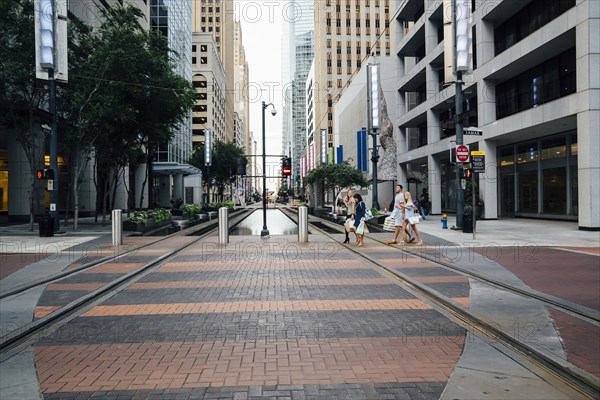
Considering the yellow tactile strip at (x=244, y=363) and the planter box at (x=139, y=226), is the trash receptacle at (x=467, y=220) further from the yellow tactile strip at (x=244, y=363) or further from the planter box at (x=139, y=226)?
the yellow tactile strip at (x=244, y=363)

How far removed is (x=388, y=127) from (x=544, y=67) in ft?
76.4

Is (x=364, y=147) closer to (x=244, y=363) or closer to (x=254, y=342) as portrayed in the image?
(x=254, y=342)

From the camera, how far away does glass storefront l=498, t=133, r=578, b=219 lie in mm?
25234

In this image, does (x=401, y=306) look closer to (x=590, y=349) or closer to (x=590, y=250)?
(x=590, y=349)

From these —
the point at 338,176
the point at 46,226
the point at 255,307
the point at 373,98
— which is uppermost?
the point at 373,98

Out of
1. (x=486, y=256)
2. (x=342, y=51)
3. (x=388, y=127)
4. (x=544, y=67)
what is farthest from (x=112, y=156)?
(x=342, y=51)

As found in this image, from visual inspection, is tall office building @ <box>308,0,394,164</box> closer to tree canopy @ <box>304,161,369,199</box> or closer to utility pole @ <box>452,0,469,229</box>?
tree canopy @ <box>304,161,369,199</box>

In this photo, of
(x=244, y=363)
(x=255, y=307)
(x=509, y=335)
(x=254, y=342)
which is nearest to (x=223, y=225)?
(x=255, y=307)

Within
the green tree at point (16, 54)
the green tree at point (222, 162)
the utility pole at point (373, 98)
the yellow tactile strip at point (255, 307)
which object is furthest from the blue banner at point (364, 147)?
the yellow tactile strip at point (255, 307)

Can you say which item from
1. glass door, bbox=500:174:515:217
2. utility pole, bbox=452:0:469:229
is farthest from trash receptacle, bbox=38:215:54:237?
glass door, bbox=500:174:515:217

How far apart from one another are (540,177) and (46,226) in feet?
89.5

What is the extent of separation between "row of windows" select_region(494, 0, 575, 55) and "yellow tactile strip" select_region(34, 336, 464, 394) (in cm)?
2526

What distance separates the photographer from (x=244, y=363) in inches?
177

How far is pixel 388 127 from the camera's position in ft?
160
